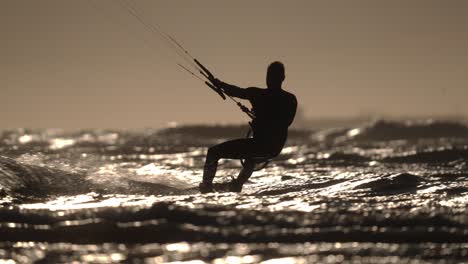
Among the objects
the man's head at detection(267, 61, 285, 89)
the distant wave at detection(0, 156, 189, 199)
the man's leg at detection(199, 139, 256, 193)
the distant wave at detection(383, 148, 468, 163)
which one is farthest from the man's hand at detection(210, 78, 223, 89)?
the distant wave at detection(383, 148, 468, 163)

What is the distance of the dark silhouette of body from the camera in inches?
597

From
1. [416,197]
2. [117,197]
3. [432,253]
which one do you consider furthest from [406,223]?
[117,197]

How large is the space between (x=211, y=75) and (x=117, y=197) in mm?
2988

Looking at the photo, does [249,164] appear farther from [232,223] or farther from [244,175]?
[232,223]

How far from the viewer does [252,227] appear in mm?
11742

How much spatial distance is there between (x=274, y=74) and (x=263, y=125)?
3.29 feet

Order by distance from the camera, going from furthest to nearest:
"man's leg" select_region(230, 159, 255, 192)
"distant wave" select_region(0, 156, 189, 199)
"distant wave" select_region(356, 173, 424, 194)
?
"distant wave" select_region(356, 173, 424, 194), "distant wave" select_region(0, 156, 189, 199), "man's leg" select_region(230, 159, 255, 192)

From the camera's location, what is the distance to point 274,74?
1531cm

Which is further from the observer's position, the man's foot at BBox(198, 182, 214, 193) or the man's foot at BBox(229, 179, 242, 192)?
the man's foot at BBox(229, 179, 242, 192)

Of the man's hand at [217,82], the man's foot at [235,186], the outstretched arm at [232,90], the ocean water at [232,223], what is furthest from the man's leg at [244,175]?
the man's hand at [217,82]

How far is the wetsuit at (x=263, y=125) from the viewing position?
15141 mm

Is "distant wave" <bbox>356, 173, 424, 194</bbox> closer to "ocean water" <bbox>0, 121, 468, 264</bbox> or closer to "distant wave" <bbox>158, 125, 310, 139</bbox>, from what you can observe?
"ocean water" <bbox>0, 121, 468, 264</bbox>

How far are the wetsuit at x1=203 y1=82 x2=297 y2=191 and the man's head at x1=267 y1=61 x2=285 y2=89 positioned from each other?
12cm

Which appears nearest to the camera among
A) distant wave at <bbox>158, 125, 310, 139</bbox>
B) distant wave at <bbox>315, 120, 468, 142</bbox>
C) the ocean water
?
the ocean water
